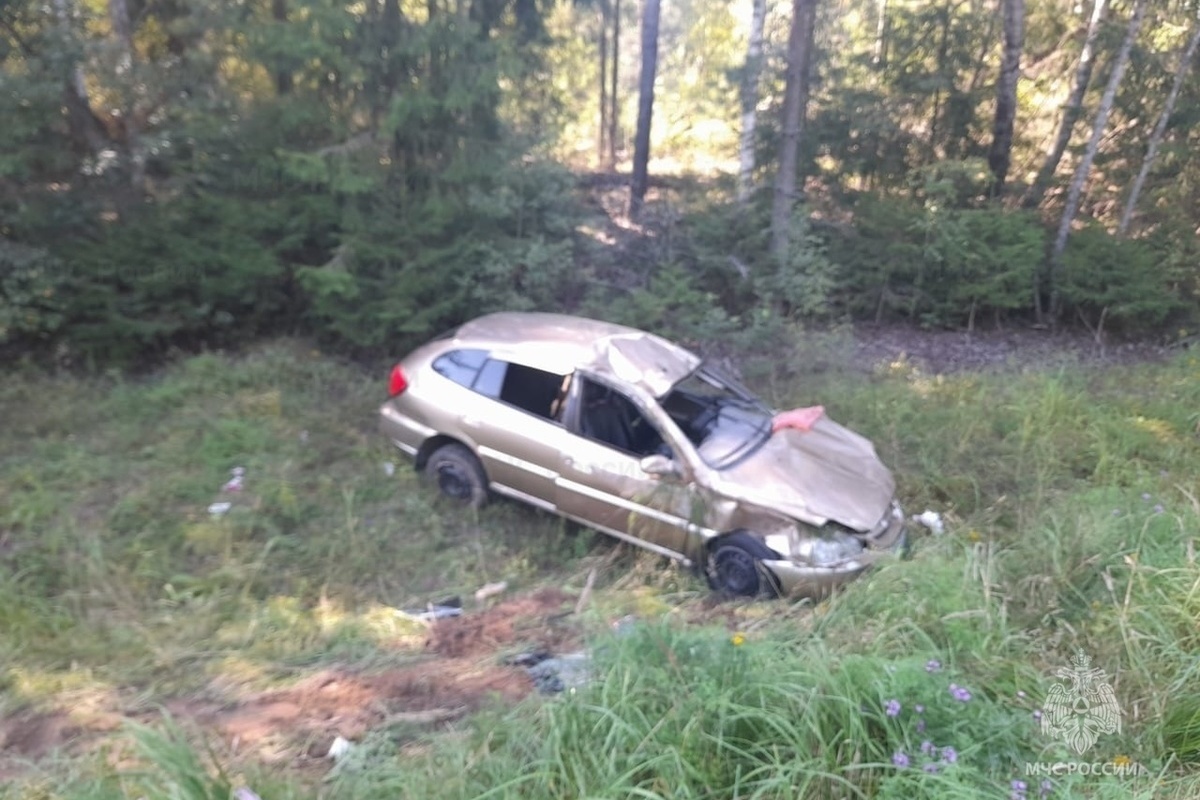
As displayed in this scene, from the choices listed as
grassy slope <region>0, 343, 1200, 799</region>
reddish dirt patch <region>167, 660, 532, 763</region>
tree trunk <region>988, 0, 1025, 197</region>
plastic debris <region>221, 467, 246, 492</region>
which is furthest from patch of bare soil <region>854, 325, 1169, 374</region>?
reddish dirt patch <region>167, 660, 532, 763</region>

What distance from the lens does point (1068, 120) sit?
12.9 meters

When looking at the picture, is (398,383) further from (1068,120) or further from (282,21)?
(1068,120)

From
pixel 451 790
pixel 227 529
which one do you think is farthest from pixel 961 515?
pixel 227 529

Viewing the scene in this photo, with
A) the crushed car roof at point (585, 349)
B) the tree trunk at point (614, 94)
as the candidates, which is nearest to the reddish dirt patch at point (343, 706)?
the crushed car roof at point (585, 349)

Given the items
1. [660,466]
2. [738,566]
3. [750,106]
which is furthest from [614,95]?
[738,566]

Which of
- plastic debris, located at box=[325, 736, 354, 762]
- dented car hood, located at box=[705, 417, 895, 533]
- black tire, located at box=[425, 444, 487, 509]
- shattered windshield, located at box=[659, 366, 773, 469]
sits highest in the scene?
shattered windshield, located at box=[659, 366, 773, 469]

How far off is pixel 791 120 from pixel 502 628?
8.60 meters

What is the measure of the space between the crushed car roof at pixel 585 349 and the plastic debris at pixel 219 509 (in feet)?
7.41

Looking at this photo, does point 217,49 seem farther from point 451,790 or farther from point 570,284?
point 451,790

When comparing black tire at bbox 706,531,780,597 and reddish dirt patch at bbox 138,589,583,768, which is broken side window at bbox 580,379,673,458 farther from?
reddish dirt patch at bbox 138,589,583,768

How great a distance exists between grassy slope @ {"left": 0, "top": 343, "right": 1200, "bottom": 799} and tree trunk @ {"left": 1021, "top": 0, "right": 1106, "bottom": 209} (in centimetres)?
A: 424

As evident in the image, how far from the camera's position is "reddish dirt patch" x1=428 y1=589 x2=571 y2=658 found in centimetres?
462

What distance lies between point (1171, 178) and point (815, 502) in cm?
1125

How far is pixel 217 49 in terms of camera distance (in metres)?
9.98
